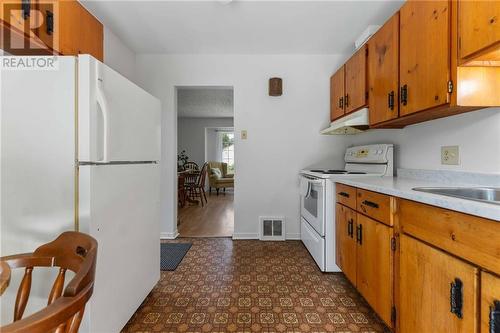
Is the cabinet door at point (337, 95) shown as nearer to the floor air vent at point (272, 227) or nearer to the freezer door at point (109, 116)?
the floor air vent at point (272, 227)

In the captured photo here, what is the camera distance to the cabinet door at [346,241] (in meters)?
1.72

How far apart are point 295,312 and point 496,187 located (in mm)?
1381

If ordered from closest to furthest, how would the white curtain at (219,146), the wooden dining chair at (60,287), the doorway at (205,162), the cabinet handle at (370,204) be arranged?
1. the wooden dining chair at (60,287)
2. the cabinet handle at (370,204)
3. the doorway at (205,162)
4. the white curtain at (219,146)

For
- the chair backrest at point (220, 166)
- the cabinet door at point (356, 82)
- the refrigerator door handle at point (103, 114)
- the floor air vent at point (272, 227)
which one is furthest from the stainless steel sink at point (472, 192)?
the chair backrest at point (220, 166)

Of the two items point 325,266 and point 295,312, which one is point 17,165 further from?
point 325,266

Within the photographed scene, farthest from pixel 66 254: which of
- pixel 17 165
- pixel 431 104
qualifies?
pixel 431 104

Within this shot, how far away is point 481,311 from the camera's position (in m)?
0.79

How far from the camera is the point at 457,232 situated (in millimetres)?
875

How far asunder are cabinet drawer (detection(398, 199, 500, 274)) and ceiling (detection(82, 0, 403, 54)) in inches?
74.3

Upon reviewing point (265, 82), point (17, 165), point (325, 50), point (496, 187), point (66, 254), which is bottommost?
point (66, 254)

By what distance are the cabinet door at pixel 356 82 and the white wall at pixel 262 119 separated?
63 cm

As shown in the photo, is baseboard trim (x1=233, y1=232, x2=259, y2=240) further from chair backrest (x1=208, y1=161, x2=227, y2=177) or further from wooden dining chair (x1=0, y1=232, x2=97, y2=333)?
chair backrest (x1=208, y1=161, x2=227, y2=177)

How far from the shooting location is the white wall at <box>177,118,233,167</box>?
7.37 metres

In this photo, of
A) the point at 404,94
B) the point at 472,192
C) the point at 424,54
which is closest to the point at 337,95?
the point at 404,94
